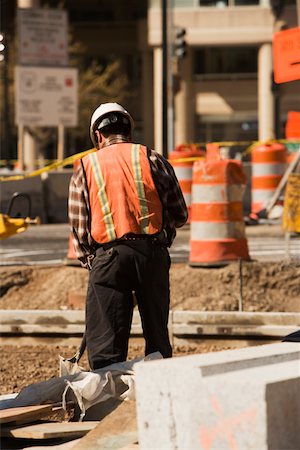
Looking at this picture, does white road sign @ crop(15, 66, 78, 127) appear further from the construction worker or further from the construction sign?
the construction worker

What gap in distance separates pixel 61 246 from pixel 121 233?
37.1ft

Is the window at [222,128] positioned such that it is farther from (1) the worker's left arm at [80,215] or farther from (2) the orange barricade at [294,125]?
(1) the worker's left arm at [80,215]

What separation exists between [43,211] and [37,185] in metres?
0.54

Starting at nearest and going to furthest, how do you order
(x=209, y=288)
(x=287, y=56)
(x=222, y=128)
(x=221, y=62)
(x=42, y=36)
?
(x=287, y=56)
(x=209, y=288)
(x=42, y=36)
(x=222, y=128)
(x=221, y=62)

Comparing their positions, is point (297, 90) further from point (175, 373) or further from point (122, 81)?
point (175, 373)

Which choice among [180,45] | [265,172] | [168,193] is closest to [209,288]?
[168,193]

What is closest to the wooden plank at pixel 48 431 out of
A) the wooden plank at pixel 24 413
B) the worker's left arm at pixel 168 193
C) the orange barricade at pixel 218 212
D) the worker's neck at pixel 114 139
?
the wooden plank at pixel 24 413

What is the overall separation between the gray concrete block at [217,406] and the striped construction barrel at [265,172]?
53.6 ft

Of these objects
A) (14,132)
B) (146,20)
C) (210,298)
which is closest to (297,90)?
(146,20)

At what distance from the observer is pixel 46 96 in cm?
2866

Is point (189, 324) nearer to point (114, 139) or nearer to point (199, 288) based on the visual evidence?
point (199, 288)

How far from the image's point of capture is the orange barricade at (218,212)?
480 inches

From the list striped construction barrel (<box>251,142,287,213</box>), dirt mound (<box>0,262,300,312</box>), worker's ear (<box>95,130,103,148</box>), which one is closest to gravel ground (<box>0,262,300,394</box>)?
dirt mound (<box>0,262,300,312</box>)

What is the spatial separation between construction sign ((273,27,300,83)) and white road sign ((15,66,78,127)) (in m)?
20.7
